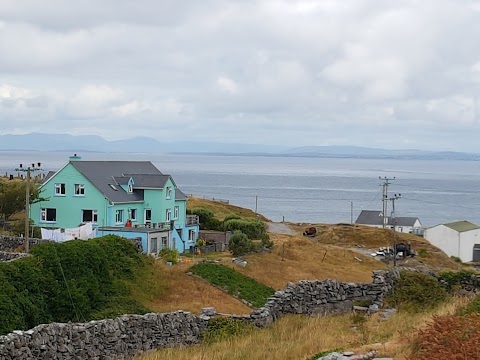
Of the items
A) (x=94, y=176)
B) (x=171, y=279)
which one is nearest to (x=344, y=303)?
(x=171, y=279)

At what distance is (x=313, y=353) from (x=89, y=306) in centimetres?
1396

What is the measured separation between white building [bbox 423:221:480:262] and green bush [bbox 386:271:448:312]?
205 ft

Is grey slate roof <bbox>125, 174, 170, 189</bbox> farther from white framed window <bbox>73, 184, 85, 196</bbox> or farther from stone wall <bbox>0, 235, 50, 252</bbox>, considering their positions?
stone wall <bbox>0, 235, 50, 252</bbox>

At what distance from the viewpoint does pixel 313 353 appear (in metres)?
14.9

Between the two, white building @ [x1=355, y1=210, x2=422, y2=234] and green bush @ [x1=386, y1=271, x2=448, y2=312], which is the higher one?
green bush @ [x1=386, y1=271, x2=448, y2=312]

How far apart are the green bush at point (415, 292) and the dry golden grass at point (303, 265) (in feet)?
45.9

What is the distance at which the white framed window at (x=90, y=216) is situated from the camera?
51.1 meters

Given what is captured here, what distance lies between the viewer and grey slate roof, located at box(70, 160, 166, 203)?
51.2 metres

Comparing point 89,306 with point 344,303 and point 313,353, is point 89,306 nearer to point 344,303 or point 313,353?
point 344,303

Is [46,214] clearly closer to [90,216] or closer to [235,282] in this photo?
[90,216]

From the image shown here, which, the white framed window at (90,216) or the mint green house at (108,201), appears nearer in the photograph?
the mint green house at (108,201)

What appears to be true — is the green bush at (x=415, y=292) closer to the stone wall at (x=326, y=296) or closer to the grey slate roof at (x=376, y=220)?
the stone wall at (x=326, y=296)

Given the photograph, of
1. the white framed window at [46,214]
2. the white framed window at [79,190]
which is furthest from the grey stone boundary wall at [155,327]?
the white framed window at [46,214]

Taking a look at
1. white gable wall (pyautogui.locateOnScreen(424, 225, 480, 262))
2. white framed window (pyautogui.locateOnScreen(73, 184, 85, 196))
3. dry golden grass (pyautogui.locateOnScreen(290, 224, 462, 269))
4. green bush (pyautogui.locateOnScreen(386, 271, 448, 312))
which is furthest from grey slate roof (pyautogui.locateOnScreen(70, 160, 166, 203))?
white gable wall (pyautogui.locateOnScreen(424, 225, 480, 262))
